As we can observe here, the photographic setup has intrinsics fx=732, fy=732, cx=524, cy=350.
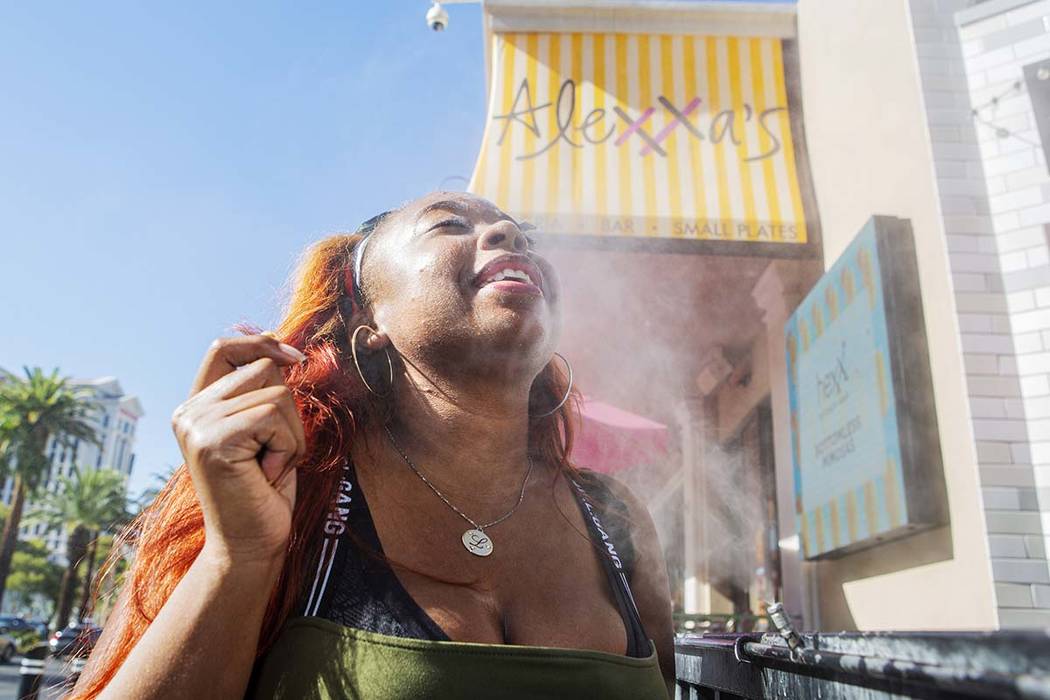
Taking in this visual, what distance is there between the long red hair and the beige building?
203cm

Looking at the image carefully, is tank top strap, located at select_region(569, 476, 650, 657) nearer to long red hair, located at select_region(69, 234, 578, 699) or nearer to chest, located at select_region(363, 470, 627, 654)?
chest, located at select_region(363, 470, 627, 654)

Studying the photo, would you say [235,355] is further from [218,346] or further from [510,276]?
[510,276]

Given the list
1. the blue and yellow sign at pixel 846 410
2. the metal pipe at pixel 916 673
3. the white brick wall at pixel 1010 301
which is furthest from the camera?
the blue and yellow sign at pixel 846 410

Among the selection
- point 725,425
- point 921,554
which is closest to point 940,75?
point 921,554

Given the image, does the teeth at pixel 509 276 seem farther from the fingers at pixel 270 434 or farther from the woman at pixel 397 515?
the fingers at pixel 270 434

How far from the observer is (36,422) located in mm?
32219

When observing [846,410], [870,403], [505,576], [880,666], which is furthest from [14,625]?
[880,666]

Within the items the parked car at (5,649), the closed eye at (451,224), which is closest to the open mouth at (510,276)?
the closed eye at (451,224)

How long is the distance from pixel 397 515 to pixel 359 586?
0.16m

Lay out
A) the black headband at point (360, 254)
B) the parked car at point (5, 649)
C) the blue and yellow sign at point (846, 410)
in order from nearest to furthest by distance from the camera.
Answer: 1. the black headband at point (360, 254)
2. the blue and yellow sign at point (846, 410)
3. the parked car at point (5, 649)

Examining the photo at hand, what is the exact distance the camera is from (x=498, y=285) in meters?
1.29

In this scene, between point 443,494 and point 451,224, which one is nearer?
point 443,494

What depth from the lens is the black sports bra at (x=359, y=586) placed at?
103 centimetres

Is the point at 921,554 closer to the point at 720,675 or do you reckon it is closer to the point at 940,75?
the point at 940,75
